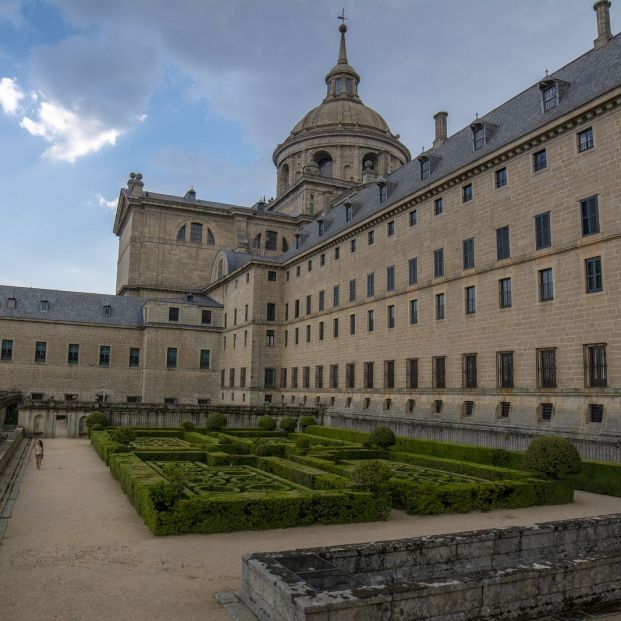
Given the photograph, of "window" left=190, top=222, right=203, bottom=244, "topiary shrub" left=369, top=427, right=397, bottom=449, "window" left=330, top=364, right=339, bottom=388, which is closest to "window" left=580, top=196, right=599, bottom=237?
"topiary shrub" left=369, top=427, right=397, bottom=449

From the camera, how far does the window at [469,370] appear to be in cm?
3083

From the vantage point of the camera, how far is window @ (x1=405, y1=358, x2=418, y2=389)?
35.5 meters

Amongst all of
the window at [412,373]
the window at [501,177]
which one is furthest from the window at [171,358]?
the window at [501,177]

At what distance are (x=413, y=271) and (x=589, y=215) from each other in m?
12.8

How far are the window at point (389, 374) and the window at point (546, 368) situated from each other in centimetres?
1196

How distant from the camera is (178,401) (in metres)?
56.5

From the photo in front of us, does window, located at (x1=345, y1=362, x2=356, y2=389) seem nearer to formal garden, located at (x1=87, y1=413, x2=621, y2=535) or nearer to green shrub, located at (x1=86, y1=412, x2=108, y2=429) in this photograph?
formal garden, located at (x1=87, y1=413, x2=621, y2=535)

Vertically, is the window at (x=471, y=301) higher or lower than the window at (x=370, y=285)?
lower

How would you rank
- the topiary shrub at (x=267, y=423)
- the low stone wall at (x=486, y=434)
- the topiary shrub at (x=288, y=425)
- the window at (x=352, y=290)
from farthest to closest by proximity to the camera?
the window at (x=352, y=290) → the topiary shrub at (x=267, y=423) → the topiary shrub at (x=288, y=425) → the low stone wall at (x=486, y=434)

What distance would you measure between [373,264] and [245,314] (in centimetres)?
1757

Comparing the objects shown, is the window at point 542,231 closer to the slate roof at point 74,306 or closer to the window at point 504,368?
the window at point 504,368

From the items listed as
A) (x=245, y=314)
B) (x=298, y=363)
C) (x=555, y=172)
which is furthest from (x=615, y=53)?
(x=245, y=314)

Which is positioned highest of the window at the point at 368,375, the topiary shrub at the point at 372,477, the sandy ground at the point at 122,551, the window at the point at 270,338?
the window at the point at 270,338

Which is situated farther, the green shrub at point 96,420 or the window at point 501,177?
the green shrub at point 96,420
